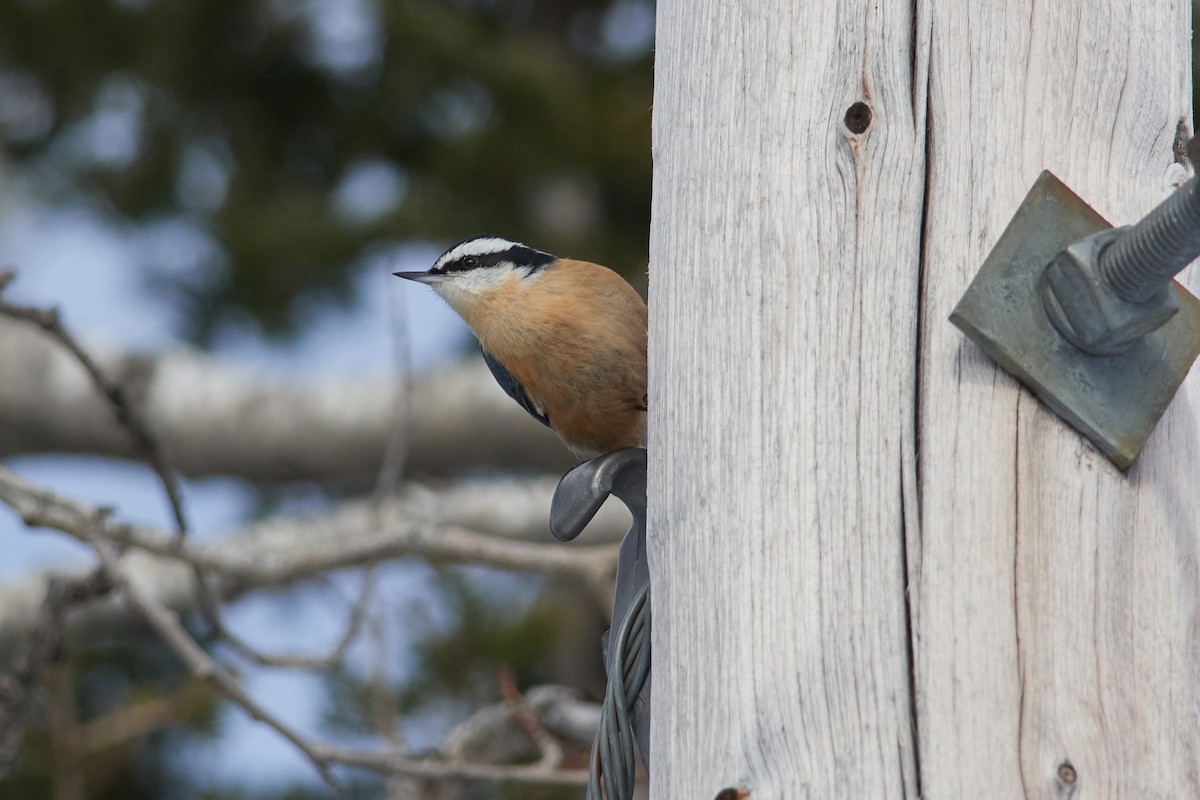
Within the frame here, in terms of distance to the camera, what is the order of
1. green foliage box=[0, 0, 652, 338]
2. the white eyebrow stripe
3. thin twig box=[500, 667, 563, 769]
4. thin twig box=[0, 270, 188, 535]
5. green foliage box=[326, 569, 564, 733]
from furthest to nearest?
green foliage box=[0, 0, 652, 338] < green foliage box=[326, 569, 564, 733] < the white eyebrow stripe < thin twig box=[500, 667, 563, 769] < thin twig box=[0, 270, 188, 535]

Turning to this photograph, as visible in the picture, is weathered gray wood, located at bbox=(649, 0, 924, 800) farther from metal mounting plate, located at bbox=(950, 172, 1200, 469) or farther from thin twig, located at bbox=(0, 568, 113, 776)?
thin twig, located at bbox=(0, 568, 113, 776)

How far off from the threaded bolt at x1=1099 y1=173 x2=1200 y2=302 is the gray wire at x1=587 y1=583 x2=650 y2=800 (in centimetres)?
71

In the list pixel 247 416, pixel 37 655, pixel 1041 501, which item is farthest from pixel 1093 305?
pixel 247 416

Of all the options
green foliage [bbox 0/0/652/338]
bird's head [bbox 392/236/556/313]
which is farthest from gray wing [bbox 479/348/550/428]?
green foliage [bbox 0/0/652/338]

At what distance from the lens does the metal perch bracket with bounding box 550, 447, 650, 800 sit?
1598mm

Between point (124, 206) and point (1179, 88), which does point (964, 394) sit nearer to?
point (1179, 88)

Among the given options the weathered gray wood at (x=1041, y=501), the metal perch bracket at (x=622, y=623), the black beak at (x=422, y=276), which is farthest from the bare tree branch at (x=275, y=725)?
the weathered gray wood at (x=1041, y=501)

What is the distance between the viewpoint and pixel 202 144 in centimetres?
609

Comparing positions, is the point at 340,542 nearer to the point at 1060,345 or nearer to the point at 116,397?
the point at 116,397

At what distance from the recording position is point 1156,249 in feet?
4.15

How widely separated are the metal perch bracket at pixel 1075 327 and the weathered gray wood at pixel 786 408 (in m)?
0.10

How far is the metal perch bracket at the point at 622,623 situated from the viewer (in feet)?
5.24

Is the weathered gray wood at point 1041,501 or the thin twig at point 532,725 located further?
the thin twig at point 532,725

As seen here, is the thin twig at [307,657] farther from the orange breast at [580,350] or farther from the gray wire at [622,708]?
the gray wire at [622,708]
